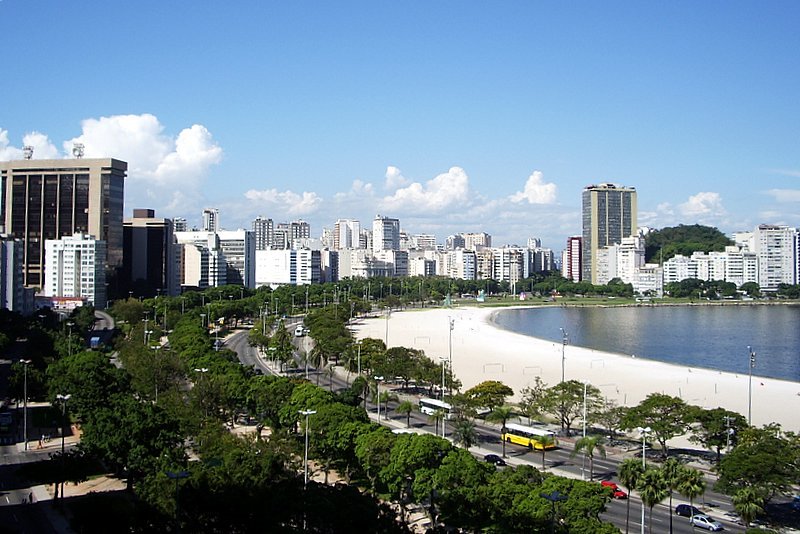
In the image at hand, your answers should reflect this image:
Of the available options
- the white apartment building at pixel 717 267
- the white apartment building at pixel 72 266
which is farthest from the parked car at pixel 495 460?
the white apartment building at pixel 717 267

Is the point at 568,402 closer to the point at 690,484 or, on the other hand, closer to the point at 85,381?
the point at 690,484

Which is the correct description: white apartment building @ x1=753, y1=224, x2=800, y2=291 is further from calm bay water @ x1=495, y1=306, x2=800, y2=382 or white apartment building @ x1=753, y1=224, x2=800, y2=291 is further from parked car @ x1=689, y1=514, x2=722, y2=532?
parked car @ x1=689, y1=514, x2=722, y2=532

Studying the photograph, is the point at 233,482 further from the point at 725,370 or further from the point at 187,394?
the point at 725,370

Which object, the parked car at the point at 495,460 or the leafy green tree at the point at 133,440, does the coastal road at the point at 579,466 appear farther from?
the leafy green tree at the point at 133,440

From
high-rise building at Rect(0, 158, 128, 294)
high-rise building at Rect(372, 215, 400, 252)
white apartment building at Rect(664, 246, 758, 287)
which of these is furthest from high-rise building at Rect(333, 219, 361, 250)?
high-rise building at Rect(0, 158, 128, 294)

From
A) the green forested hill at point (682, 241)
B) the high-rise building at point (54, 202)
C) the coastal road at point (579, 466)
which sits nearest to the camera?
the coastal road at point (579, 466)

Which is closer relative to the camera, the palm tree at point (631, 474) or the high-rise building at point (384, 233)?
the palm tree at point (631, 474)
